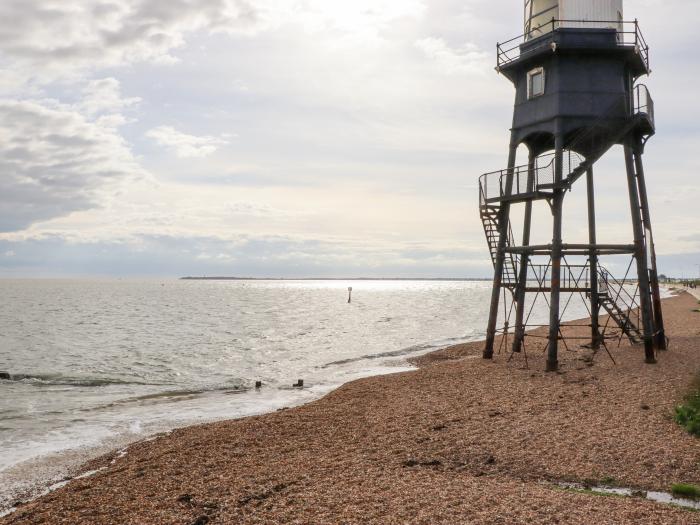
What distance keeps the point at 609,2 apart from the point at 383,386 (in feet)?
56.1

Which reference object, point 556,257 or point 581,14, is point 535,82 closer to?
point 581,14

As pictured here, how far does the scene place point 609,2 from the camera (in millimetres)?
21203

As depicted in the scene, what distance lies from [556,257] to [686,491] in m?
11.3

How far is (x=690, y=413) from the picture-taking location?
13047 millimetres

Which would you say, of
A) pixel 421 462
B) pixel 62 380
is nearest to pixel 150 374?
pixel 62 380

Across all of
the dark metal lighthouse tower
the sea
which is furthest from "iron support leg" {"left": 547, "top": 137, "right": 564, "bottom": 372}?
the sea

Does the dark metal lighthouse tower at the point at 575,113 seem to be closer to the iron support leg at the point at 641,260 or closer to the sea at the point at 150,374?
the iron support leg at the point at 641,260

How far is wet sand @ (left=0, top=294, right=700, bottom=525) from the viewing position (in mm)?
8719

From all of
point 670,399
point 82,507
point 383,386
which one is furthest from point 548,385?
point 82,507

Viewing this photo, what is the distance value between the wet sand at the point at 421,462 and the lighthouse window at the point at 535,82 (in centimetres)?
1094

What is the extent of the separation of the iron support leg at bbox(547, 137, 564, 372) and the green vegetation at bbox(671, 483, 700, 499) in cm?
1040

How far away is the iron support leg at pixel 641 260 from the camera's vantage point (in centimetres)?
2070

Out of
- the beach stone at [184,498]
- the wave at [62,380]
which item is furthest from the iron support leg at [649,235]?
the wave at [62,380]

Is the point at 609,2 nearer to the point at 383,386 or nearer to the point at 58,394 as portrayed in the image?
the point at 383,386
